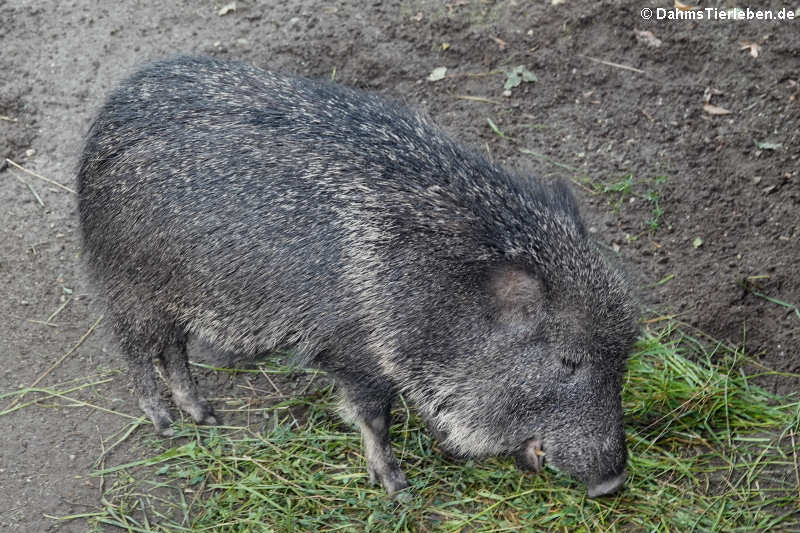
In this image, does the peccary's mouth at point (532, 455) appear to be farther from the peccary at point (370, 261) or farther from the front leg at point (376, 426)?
the front leg at point (376, 426)

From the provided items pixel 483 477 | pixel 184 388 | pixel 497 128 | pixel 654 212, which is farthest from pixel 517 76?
pixel 184 388

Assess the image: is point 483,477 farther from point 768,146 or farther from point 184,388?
point 768,146

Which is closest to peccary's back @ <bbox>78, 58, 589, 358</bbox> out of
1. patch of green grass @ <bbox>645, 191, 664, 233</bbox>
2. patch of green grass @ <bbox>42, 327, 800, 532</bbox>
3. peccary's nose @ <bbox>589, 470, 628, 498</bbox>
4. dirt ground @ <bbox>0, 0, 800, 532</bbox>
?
patch of green grass @ <bbox>42, 327, 800, 532</bbox>

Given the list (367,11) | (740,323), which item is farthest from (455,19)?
(740,323)

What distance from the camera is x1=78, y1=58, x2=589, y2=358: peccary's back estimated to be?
3373 mm

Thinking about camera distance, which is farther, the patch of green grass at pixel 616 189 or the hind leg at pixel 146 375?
the patch of green grass at pixel 616 189

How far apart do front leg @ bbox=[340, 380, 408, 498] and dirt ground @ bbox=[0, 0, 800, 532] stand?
1080 millimetres

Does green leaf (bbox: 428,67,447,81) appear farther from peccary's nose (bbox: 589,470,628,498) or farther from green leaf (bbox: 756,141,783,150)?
peccary's nose (bbox: 589,470,628,498)

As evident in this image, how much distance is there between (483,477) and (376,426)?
21.2 inches

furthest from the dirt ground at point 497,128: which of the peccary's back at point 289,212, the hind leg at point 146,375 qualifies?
the peccary's back at point 289,212

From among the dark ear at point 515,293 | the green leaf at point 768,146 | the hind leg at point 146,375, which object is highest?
the dark ear at point 515,293

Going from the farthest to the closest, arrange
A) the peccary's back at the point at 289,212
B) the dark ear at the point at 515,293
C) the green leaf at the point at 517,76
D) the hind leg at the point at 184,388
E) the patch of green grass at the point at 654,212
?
the green leaf at the point at 517,76
the patch of green grass at the point at 654,212
the hind leg at the point at 184,388
the peccary's back at the point at 289,212
the dark ear at the point at 515,293

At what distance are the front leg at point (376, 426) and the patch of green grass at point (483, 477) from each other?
77mm

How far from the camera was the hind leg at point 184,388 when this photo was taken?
161 inches
